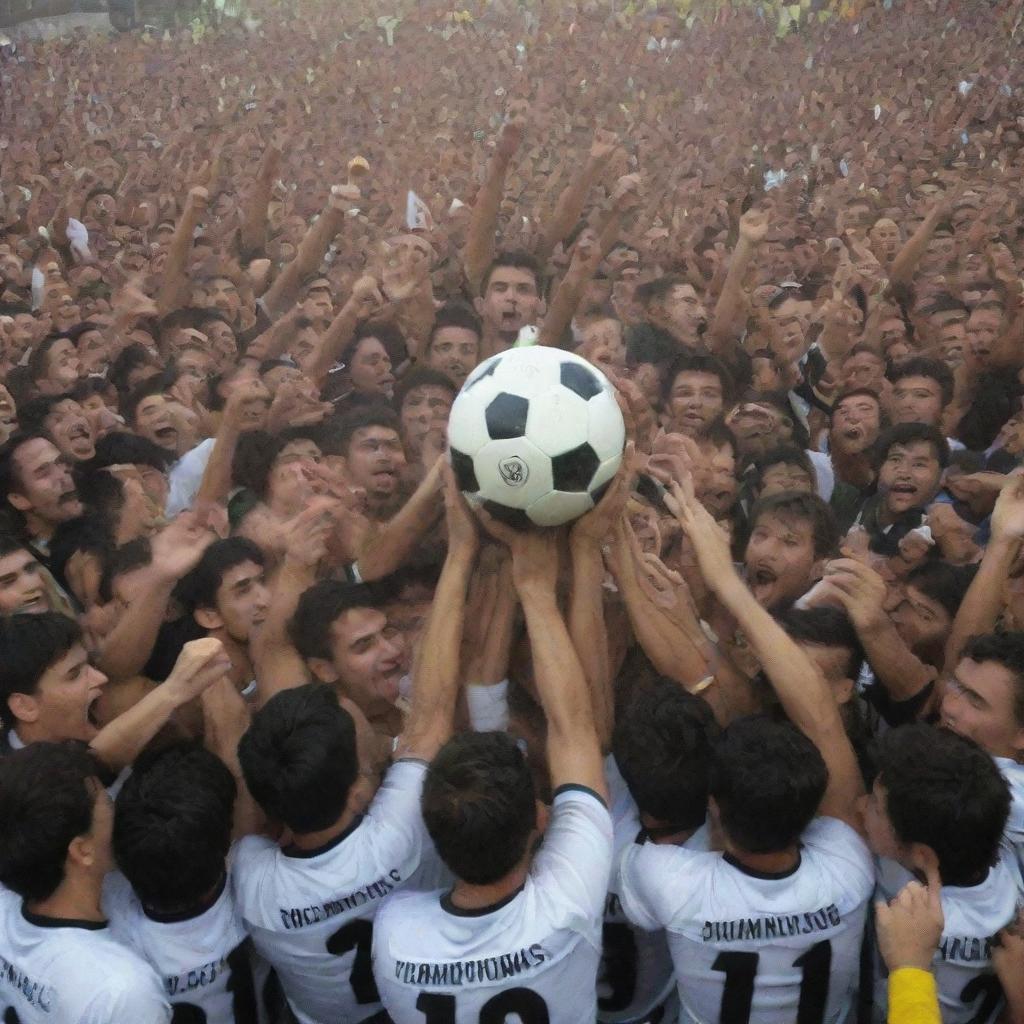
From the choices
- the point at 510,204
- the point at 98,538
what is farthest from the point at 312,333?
the point at 510,204

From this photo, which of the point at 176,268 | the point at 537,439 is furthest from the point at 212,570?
the point at 176,268

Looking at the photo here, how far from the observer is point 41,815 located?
199 centimetres

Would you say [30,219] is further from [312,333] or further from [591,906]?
[591,906]

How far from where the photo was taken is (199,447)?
15.7 ft

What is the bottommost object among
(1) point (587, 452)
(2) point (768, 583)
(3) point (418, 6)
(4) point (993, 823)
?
(2) point (768, 583)

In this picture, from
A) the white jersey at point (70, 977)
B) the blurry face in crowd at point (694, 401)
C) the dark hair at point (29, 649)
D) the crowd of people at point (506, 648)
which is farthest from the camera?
the blurry face in crowd at point (694, 401)

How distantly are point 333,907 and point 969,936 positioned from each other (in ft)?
4.66

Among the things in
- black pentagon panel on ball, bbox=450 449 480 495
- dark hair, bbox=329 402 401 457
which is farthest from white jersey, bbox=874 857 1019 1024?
dark hair, bbox=329 402 401 457

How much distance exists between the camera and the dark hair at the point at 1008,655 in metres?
2.40

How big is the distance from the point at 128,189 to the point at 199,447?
6331mm

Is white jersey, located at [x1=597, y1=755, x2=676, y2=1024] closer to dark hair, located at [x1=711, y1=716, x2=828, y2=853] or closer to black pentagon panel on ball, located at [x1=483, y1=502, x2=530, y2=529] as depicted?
dark hair, located at [x1=711, y1=716, x2=828, y2=853]

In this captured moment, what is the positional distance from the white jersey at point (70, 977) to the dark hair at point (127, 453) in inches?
111

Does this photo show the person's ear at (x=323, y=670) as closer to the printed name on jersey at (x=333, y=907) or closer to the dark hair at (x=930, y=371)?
the printed name on jersey at (x=333, y=907)

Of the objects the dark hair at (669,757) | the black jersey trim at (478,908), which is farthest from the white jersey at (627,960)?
the black jersey trim at (478,908)
